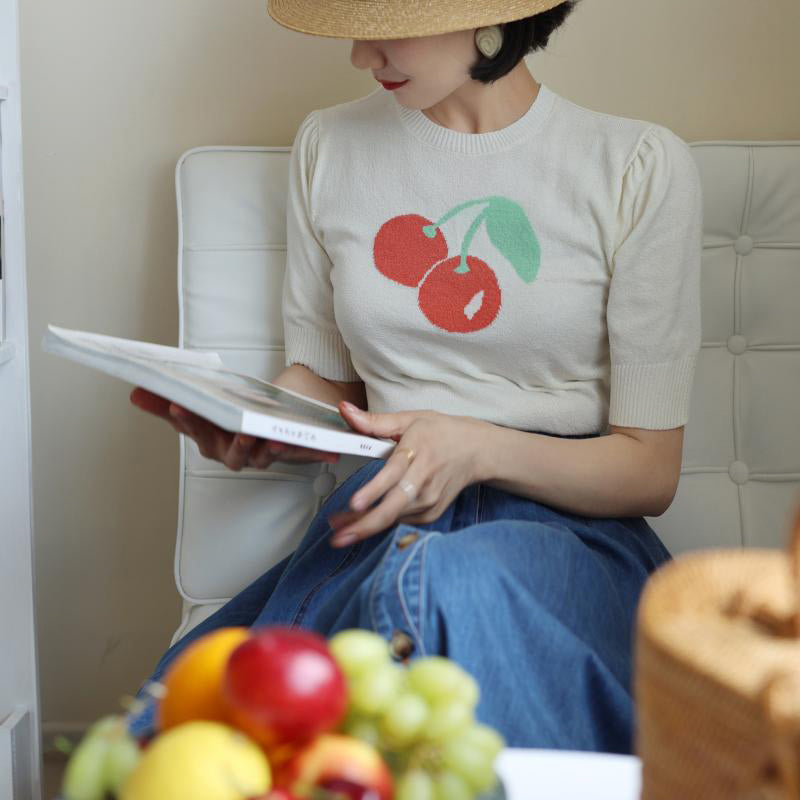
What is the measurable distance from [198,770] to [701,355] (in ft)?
3.50

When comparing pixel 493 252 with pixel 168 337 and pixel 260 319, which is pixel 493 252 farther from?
pixel 168 337

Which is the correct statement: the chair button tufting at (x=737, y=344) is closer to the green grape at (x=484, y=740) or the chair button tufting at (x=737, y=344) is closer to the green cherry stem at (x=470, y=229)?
the green cherry stem at (x=470, y=229)


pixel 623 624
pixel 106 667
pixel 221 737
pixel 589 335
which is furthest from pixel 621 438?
pixel 106 667

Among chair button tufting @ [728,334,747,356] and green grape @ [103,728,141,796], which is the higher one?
chair button tufting @ [728,334,747,356]

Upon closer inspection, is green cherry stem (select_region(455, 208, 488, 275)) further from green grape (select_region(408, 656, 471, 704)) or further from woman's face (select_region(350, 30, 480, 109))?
green grape (select_region(408, 656, 471, 704))

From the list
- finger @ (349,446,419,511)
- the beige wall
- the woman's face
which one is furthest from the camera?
the beige wall

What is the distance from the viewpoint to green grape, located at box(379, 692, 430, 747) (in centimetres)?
46

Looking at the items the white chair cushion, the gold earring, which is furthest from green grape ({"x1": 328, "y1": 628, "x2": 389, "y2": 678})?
the white chair cushion

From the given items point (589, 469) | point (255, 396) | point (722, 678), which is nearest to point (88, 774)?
point (722, 678)

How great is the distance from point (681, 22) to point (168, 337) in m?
0.85

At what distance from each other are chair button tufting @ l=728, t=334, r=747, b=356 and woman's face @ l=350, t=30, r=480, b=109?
1.58 ft

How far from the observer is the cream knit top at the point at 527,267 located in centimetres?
116

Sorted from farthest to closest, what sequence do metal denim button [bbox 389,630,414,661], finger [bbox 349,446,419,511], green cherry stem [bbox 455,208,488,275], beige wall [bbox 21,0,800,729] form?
beige wall [bbox 21,0,800,729]
green cherry stem [bbox 455,208,488,275]
finger [bbox 349,446,419,511]
metal denim button [bbox 389,630,414,661]

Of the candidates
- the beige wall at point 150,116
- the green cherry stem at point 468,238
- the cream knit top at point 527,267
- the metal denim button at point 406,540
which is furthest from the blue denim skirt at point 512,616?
the beige wall at point 150,116
